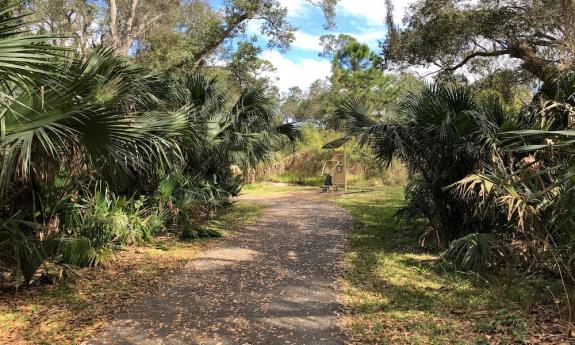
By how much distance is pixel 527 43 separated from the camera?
11.0 m

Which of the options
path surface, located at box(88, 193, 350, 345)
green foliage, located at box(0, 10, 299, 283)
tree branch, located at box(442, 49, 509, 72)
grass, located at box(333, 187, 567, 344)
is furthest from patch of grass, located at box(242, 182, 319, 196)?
grass, located at box(333, 187, 567, 344)

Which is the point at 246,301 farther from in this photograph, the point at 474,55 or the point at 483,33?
the point at 474,55

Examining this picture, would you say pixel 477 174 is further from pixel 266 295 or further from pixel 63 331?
pixel 63 331

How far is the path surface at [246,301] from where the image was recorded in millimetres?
4145

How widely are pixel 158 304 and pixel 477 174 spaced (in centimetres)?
472

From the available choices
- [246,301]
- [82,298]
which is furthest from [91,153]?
[246,301]

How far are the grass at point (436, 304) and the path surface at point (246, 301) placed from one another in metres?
0.37

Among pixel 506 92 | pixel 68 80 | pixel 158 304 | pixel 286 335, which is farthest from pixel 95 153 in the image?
pixel 506 92

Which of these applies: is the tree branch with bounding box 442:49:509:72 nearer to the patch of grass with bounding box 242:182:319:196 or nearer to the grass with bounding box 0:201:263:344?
the grass with bounding box 0:201:263:344

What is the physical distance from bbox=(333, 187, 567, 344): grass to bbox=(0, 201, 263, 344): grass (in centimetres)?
262

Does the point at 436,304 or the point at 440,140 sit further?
the point at 440,140

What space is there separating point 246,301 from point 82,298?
192 centimetres

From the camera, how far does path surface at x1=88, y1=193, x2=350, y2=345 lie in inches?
163

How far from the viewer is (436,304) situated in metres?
5.11
